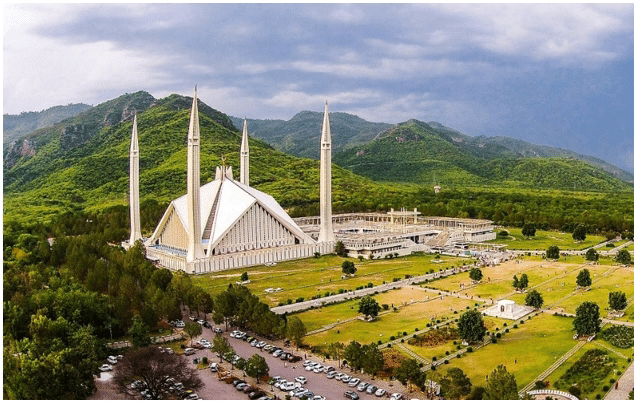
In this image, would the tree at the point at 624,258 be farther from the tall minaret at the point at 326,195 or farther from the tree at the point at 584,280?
the tall minaret at the point at 326,195

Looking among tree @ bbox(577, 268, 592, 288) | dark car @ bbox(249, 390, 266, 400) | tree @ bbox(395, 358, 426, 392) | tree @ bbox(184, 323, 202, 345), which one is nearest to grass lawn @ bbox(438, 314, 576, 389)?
tree @ bbox(395, 358, 426, 392)

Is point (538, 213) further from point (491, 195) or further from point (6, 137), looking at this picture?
point (6, 137)

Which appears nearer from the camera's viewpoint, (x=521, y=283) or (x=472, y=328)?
(x=472, y=328)

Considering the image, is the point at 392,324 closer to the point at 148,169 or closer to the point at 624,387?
the point at 624,387

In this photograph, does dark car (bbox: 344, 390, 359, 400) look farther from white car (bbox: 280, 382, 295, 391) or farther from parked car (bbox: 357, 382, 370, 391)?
white car (bbox: 280, 382, 295, 391)

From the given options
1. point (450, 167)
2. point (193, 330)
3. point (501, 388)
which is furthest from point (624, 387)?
point (450, 167)
